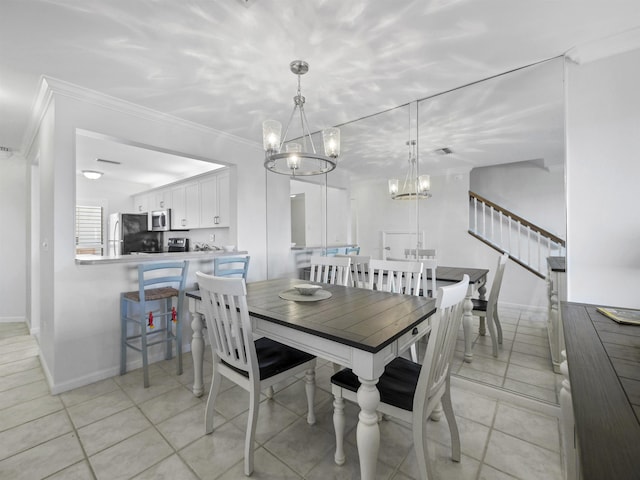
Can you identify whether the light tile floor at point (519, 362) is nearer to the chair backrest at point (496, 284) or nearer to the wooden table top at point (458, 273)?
the chair backrest at point (496, 284)

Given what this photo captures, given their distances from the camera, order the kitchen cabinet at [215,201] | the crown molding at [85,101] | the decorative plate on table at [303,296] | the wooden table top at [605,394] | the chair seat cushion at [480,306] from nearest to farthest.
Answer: the wooden table top at [605,394]
the decorative plate on table at [303,296]
the crown molding at [85,101]
the chair seat cushion at [480,306]
the kitchen cabinet at [215,201]

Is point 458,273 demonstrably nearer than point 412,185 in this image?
Yes

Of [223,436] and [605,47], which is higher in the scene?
[605,47]

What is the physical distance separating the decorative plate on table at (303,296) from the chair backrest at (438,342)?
34.2 inches

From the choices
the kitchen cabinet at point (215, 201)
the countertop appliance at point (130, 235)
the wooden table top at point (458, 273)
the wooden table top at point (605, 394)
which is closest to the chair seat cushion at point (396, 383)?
the wooden table top at point (605, 394)

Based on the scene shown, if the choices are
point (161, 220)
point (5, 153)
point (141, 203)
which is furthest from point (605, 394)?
point (141, 203)

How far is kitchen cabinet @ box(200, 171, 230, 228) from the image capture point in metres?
4.14

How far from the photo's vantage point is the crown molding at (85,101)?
2217 mm

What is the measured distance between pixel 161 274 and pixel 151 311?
1.21 ft

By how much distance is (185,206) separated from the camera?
4.95 m

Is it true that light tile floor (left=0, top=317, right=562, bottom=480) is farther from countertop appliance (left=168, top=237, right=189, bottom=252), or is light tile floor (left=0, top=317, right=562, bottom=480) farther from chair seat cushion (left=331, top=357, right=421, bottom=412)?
countertop appliance (left=168, top=237, right=189, bottom=252)

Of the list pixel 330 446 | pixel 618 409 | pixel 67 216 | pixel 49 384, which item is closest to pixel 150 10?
pixel 67 216

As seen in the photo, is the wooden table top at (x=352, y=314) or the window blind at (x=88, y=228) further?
the window blind at (x=88, y=228)

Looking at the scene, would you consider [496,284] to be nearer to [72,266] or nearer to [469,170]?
[469,170]
